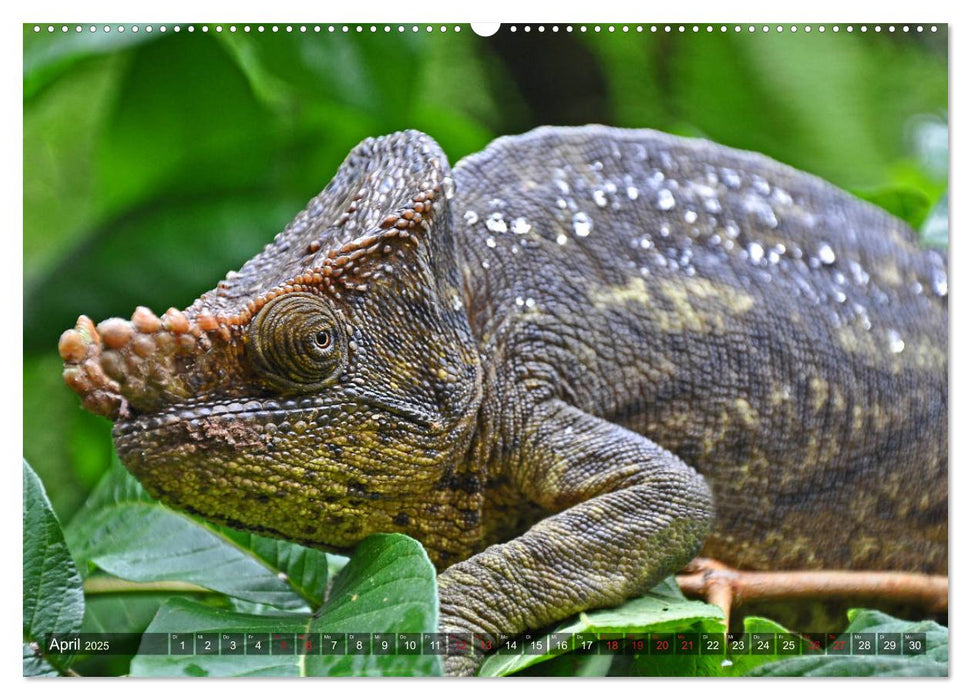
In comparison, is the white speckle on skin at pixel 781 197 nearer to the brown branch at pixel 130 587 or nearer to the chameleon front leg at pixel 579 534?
the chameleon front leg at pixel 579 534

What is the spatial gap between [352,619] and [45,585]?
0.56 metres

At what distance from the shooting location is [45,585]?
165cm

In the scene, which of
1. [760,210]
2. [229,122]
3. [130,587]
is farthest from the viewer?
[229,122]

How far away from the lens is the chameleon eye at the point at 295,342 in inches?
56.9

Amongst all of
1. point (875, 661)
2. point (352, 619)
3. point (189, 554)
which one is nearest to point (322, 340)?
point (352, 619)

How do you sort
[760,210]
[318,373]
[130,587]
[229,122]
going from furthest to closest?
1. [229,122]
2. [760,210]
3. [130,587]
4. [318,373]

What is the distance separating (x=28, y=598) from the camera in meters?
1.65

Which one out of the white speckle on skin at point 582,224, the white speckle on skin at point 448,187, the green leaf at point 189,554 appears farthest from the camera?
the white speckle on skin at point 582,224

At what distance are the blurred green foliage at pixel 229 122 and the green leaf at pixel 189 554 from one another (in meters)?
0.37

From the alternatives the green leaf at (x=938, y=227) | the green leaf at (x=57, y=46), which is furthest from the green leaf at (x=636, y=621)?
the green leaf at (x=57, y=46)

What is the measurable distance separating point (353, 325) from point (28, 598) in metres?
0.68

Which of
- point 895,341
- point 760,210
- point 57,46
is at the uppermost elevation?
point 57,46

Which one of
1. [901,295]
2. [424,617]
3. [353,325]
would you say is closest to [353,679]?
[424,617]

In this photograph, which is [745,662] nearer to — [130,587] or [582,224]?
[582,224]
